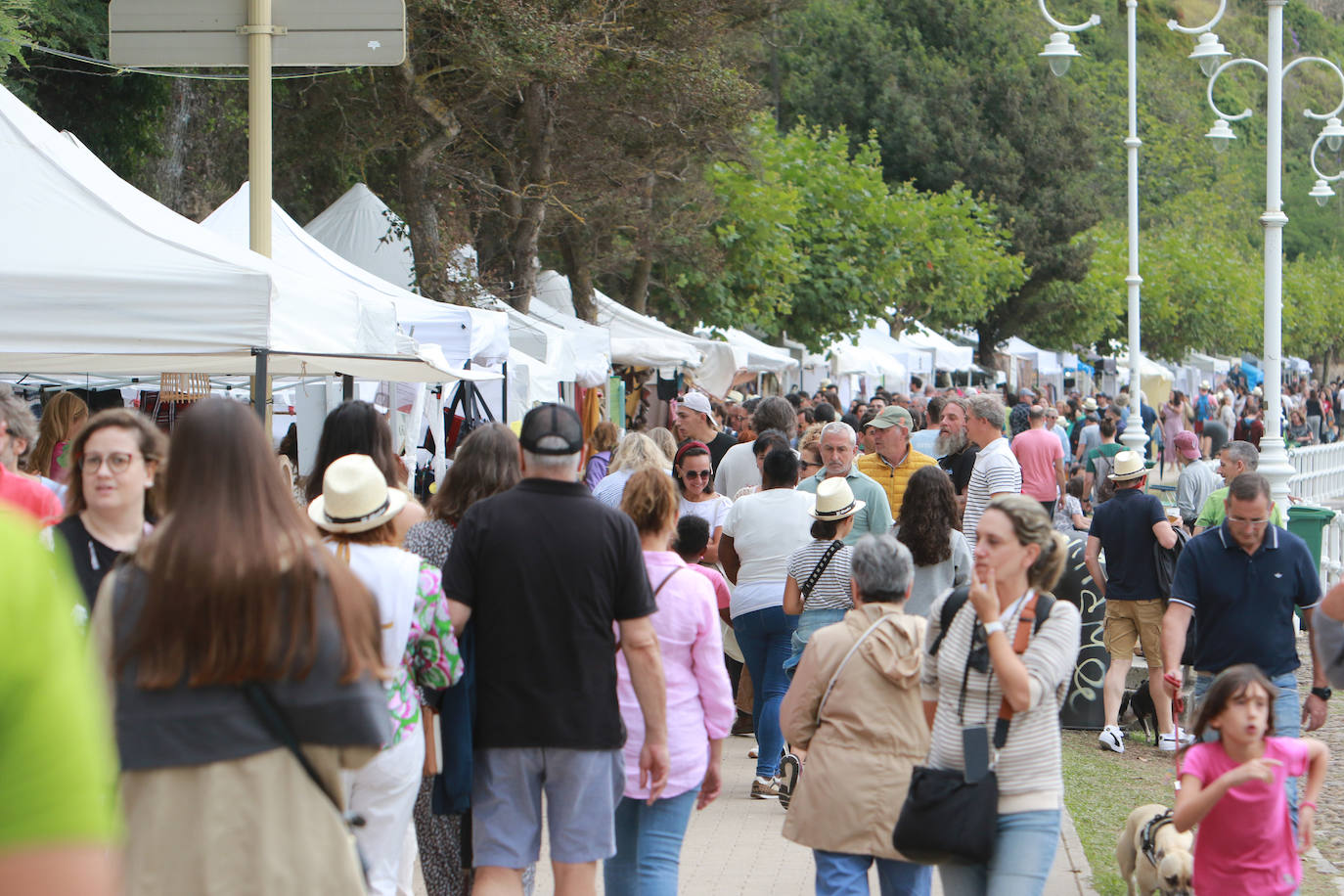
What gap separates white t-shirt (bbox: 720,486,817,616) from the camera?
7.28 metres

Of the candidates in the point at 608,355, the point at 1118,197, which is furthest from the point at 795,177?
the point at 1118,197

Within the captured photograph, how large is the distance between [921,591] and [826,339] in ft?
76.4

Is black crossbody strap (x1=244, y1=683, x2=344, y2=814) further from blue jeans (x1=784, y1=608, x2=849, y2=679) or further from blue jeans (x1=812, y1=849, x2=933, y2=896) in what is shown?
blue jeans (x1=784, y1=608, x2=849, y2=679)

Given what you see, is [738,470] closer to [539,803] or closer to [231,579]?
[539,803]

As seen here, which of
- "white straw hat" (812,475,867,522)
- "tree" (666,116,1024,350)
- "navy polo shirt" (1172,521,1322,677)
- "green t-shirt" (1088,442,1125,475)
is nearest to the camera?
"navy polo shirt" (1172,521,1322,677)

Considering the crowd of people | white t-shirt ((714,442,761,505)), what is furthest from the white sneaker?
white t-shirt ((714,442,761,505))

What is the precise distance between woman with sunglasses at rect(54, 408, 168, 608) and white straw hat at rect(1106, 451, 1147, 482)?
6373 millimetres

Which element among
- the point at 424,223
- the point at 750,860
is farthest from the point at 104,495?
the point at 424,223

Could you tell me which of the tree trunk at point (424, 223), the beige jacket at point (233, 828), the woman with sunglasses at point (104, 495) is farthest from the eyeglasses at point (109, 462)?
the tree trunk at point (424, 223)

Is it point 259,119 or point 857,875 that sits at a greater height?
point 259,119

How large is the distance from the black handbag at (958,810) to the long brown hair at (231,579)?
1.86 meters

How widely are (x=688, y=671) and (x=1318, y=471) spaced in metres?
19.1

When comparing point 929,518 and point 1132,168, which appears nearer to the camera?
point 929,518

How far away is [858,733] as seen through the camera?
4742mm
